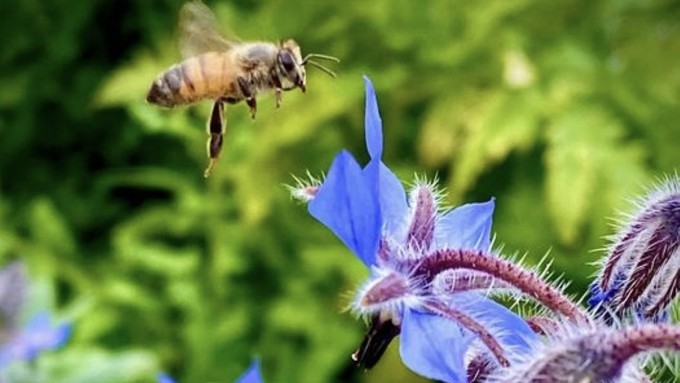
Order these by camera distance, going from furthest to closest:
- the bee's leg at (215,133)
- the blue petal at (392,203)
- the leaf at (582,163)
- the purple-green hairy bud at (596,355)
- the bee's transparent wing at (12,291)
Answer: the leaf at (582,163) → the bee's transparent wing at (12,291) → the bee's leg at (215,133) → the blue petal at (392,203) → the purple-green hairy bud at (596,355)

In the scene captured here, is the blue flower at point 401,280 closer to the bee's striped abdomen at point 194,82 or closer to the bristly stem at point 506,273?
the bristly stem at point 506,273

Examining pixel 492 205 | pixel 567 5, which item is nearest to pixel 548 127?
pixel 567 5

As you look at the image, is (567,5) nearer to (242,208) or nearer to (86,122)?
(242,208)

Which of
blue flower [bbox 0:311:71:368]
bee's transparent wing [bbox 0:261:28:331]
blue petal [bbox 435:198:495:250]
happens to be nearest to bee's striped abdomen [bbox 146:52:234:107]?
blue petal [bbox 435:198:495:250]

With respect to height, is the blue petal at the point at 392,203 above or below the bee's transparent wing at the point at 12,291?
A: below

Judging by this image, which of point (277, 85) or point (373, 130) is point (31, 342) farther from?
point (373, 130)

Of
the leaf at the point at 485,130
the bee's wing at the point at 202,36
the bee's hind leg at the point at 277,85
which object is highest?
the leaf at the point at 485,130

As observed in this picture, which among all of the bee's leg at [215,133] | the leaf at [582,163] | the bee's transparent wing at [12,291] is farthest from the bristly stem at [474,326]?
the leaf at [582,163]

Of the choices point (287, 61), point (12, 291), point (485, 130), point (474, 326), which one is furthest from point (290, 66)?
point (485, 130)

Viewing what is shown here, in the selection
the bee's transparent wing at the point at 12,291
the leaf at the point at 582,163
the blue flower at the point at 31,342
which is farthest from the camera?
the leaf at the point at 582,163
